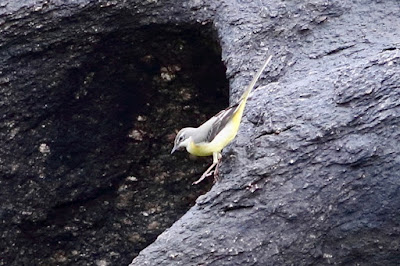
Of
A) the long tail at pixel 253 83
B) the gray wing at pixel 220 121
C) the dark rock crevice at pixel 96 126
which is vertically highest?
the long tail at pixel 253 83

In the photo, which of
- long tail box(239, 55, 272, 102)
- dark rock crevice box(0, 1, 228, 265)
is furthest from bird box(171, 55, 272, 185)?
dark rock crevice box(0, 1, 228, 265)

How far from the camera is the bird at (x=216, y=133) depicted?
501cm

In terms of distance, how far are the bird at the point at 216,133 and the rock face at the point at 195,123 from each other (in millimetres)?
80

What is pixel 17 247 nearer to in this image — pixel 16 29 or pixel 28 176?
pixel 28 176

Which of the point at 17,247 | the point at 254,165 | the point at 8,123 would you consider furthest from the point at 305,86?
the point at 17,247

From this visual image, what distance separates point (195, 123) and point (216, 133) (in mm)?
1484

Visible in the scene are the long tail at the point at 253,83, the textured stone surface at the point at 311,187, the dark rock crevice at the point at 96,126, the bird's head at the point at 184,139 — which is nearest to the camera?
the textured stone surface at the point at 311,187

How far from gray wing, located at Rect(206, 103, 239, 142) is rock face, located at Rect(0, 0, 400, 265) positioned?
0.11m

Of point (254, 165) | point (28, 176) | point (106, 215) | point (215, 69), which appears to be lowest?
point (106, 215)

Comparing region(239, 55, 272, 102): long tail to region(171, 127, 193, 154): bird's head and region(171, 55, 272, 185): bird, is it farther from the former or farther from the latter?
region(171, 127, 193, 154): bird's head

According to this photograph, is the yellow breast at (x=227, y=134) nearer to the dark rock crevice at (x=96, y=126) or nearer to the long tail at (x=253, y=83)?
the long tail at (x=253, y=83)

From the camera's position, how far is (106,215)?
22.2ft

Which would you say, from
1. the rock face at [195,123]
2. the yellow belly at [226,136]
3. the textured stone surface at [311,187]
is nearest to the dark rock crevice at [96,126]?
the rock face at [195,123]

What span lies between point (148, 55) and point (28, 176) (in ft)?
4.06
